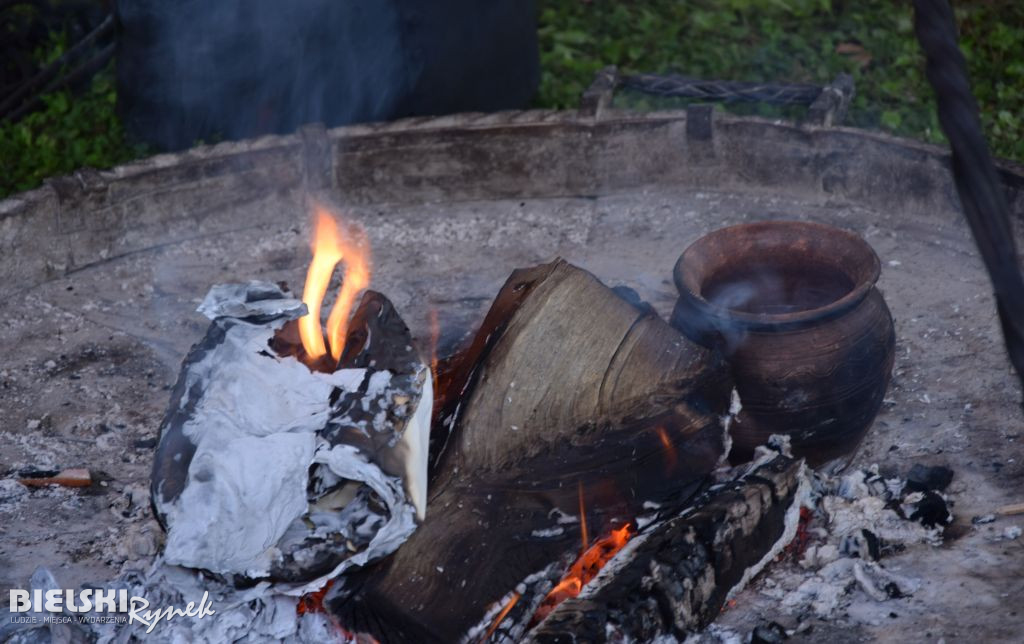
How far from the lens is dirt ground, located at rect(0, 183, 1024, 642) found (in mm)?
3027

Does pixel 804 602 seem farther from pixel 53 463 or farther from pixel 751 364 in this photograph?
pixel 53 463

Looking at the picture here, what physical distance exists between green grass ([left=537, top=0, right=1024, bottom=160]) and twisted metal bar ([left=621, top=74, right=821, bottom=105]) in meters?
1.11

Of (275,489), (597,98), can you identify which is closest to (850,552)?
(275,489)

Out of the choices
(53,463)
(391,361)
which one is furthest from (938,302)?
(53,463)

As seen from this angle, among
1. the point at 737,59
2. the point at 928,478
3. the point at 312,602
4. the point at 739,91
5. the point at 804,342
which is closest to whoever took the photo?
the point at 312,602

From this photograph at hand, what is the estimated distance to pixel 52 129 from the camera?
21.1 ft

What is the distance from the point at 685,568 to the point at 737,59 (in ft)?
14.7

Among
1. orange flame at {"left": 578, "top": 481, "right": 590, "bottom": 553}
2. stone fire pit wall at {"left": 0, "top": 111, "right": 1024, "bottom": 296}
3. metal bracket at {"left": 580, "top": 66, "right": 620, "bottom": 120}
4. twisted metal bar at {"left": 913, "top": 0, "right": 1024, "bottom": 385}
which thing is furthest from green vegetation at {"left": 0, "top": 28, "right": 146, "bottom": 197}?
twisted metal bar at {"left": 913, "top": 0, "right": 1024, "bottom": 385}

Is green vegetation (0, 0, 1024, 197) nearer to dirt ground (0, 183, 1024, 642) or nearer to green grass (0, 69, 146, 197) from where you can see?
green grass (0, 69, 146, 197)

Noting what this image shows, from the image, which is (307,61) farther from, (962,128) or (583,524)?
(962,128)

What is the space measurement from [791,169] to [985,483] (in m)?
1.94

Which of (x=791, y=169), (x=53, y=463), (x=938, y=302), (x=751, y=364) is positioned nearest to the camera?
(x=751, y=364)

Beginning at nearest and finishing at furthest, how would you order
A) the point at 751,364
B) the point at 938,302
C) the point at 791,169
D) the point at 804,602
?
the point at 804,602 → the point at 751,364 → the point at 938,302 → the point at 791,169

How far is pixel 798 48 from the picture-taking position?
6.69 meters
